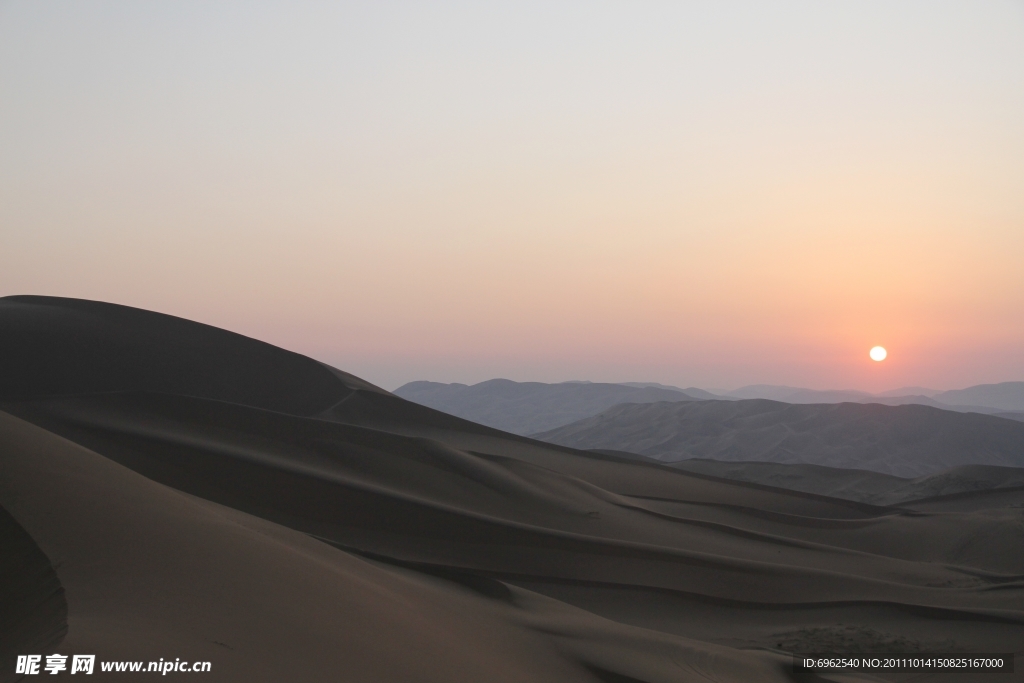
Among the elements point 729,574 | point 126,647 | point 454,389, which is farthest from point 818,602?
point 454,389

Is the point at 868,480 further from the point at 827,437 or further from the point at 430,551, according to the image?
the point at 430,551

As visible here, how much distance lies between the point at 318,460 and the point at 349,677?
11.5m

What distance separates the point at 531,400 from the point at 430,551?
12290 centimetres

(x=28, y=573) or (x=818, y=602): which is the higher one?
(x=28, y=573)

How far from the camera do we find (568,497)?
1719 centimetres

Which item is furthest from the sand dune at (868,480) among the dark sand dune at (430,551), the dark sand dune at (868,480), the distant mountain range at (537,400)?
the distant mountain range at (537,400)

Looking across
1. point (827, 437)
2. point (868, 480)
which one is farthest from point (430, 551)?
point (827, 437)

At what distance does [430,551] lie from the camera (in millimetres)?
12133

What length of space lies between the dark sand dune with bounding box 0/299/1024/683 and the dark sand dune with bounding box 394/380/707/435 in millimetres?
87497

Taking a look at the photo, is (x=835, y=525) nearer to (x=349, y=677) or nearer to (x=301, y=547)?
(x=301, y=547)

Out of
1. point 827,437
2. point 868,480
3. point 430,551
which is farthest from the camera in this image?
point 827,437

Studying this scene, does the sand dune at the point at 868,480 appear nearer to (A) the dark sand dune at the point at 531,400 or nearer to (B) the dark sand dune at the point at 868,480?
(B) the dark sand dune at the point at 868,480

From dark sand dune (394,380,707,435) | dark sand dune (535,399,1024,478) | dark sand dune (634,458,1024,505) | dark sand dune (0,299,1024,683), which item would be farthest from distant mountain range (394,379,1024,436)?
dark sand dune (0,299,1024,683)

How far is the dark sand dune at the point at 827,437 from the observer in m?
50.4
